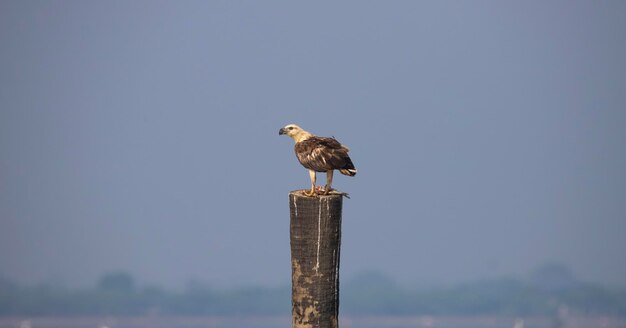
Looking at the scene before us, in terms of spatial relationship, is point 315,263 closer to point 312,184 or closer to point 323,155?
point 312,184

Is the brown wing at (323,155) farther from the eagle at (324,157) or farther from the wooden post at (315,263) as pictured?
the wooden post at (315,263)

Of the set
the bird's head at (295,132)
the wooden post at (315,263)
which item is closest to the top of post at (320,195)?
the wooden post at (315,263)

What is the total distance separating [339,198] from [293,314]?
6.31ft

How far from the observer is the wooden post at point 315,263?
2612 centimetres

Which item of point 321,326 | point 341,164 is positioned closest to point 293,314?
point 321,326

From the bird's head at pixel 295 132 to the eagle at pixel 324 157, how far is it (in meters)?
0.22

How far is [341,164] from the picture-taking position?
2834 cm

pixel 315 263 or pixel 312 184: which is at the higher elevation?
pixel 312 184

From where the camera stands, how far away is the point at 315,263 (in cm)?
2611

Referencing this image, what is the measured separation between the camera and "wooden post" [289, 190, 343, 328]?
26.1m

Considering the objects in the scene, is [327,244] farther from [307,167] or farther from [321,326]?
[307,167]

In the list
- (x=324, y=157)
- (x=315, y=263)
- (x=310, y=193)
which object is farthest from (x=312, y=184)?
(x=315, y=263)

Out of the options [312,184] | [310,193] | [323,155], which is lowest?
[310,193]

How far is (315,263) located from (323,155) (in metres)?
2.92
